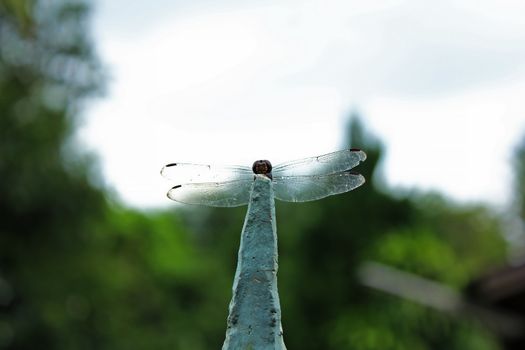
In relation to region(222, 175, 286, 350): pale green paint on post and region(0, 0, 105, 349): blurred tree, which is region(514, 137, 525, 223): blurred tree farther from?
region(222, 175, 286, 350): pale green paint on post

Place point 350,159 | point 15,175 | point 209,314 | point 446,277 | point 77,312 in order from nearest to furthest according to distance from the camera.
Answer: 1. point 350,159
2. point 446,277
3. point 15,175
4. point 77,312
5. point 209,314

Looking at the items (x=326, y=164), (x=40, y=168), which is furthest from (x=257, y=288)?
(x=40, y=168)

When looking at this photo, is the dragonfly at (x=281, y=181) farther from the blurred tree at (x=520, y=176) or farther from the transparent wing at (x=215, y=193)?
the blurred tree at (x=520, y=176)

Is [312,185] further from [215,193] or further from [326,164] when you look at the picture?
[215,193]

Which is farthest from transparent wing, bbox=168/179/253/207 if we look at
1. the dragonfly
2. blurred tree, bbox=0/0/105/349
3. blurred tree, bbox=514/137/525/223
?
blurred tree, bbox=514/137/525/223

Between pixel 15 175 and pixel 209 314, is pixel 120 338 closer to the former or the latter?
pixel 15 175

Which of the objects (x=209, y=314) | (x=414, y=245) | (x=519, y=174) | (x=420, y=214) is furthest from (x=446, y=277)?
(x=519, y=174)
